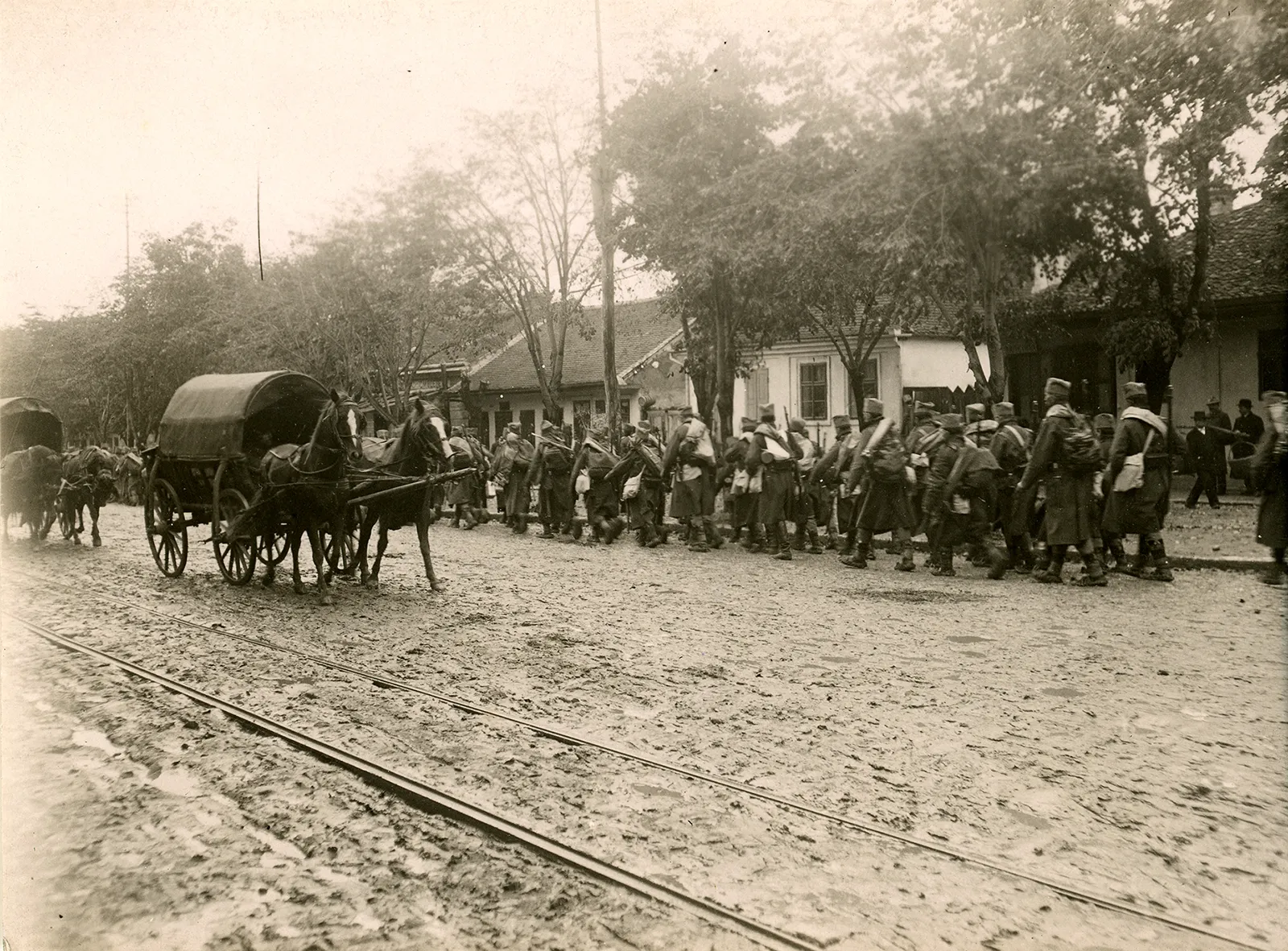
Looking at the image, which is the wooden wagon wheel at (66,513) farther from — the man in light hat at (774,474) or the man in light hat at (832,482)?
the man in light hat at (832,482)

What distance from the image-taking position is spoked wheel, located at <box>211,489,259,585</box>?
11.4 meters

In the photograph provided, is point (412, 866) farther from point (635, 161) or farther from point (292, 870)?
point (635, 161)

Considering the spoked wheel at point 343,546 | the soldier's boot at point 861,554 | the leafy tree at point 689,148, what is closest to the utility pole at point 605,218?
the leafy tree at point 689,148

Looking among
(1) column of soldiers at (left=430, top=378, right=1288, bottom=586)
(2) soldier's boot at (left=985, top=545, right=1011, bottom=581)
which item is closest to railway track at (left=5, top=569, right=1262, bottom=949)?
(1) column of soldiers at (left=430, top=378, right=1288, bottom=586)

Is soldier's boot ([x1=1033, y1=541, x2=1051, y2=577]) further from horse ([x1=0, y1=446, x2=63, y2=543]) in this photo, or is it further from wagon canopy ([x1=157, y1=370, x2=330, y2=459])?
horse ([x1=0, y1=446, x2=63, y2=543])

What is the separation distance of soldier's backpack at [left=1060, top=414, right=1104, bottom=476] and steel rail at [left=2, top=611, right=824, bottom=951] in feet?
27.7

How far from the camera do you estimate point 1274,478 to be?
10.7 m

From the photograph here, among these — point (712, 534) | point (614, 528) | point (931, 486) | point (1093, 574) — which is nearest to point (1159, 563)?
point (1093, 574)

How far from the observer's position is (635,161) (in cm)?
1970

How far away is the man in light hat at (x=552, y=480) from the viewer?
18.2 metres

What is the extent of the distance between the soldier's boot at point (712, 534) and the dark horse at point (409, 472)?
528 centimetres

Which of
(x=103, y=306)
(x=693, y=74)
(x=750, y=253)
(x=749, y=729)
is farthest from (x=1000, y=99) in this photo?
(x=103, y=306)

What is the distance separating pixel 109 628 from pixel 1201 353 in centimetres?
2161

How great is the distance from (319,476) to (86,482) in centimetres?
771
